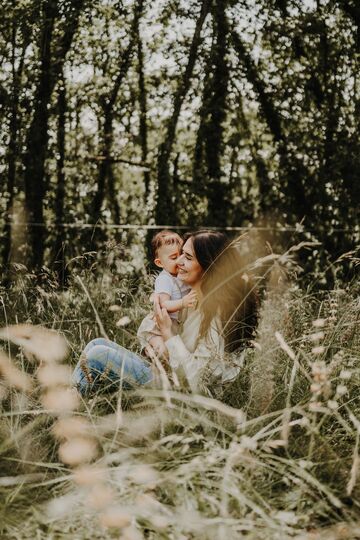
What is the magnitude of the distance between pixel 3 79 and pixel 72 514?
4422 mm

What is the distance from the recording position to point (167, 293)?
3.16 meters

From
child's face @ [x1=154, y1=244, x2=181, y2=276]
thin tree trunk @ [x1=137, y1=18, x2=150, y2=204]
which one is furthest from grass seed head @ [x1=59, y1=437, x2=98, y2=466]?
thin tree trunk @ [x1=137, y1=18, x2=150, y2=204]

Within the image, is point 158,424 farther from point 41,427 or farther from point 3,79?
point 3,79

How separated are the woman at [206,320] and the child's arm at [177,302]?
3 cm

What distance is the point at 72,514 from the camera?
1820mm

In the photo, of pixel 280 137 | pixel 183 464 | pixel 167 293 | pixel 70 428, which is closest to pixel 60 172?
pixel 280 137

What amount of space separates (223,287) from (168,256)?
72 centimetres

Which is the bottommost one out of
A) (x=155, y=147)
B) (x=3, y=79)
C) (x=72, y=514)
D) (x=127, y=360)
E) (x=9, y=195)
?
(x=72, y=514)

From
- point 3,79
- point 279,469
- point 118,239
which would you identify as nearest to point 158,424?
point 279,469

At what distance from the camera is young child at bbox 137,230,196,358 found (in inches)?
110

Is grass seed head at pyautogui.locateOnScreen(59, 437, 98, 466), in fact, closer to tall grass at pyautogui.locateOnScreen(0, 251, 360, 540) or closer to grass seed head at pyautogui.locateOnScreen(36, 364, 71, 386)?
tall grass at pyautogui.locateOnScreen(0, 251, 360, 540)

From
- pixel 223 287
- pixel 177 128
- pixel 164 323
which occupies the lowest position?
pixel 164 323

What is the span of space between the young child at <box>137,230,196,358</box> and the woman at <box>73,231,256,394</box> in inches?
2.4

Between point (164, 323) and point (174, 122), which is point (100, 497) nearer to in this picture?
point (164, 323)
